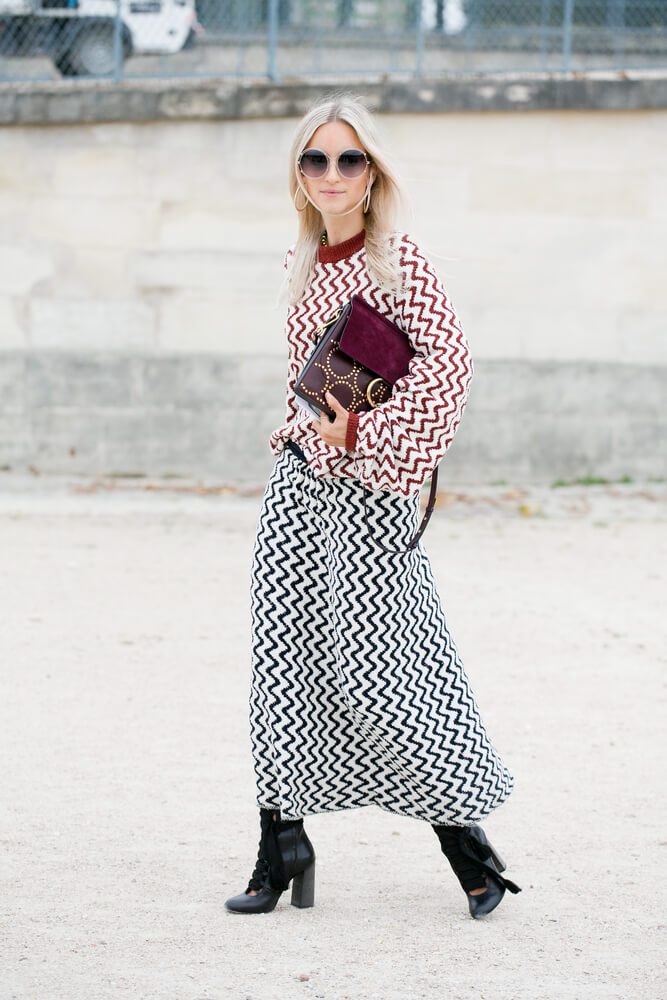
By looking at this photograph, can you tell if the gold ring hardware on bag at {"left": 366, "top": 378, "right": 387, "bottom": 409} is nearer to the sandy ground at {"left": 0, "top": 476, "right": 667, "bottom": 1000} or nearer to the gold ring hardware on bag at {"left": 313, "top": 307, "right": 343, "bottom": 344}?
the gold ring hardware on bag at {"left": 313, "top": 307, "right": 343, "bottom": 344}

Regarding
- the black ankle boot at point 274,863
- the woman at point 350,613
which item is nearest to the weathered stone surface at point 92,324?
the woman at point 350,613

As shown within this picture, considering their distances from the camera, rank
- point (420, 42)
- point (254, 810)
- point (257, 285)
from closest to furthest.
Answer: point (254, 810), point (257, 285), point (420, 42)

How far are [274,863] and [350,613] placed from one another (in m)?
0.63

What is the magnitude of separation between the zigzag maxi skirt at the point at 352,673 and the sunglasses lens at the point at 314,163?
2.09 ft

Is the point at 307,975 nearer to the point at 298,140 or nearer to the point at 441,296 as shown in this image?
the point at 441,296

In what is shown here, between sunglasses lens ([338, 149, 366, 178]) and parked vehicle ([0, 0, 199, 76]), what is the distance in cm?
788

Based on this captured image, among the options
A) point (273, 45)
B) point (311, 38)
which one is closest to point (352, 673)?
point (273, 45)

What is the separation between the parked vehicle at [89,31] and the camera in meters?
10.7

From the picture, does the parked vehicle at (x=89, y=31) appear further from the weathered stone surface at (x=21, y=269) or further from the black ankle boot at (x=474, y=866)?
the black ankle boot at (x=474, y=866)

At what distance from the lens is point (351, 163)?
3.17 m

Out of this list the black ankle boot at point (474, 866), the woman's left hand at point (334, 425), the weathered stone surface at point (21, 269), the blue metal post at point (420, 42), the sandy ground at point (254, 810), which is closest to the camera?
the sandy ground at point (254, 810)

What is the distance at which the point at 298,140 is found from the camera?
10.6 ft

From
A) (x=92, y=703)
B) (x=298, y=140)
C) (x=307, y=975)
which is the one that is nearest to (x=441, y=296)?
(x=298, y=140)

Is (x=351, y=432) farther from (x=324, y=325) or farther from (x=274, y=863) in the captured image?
(x=274, y=863)
